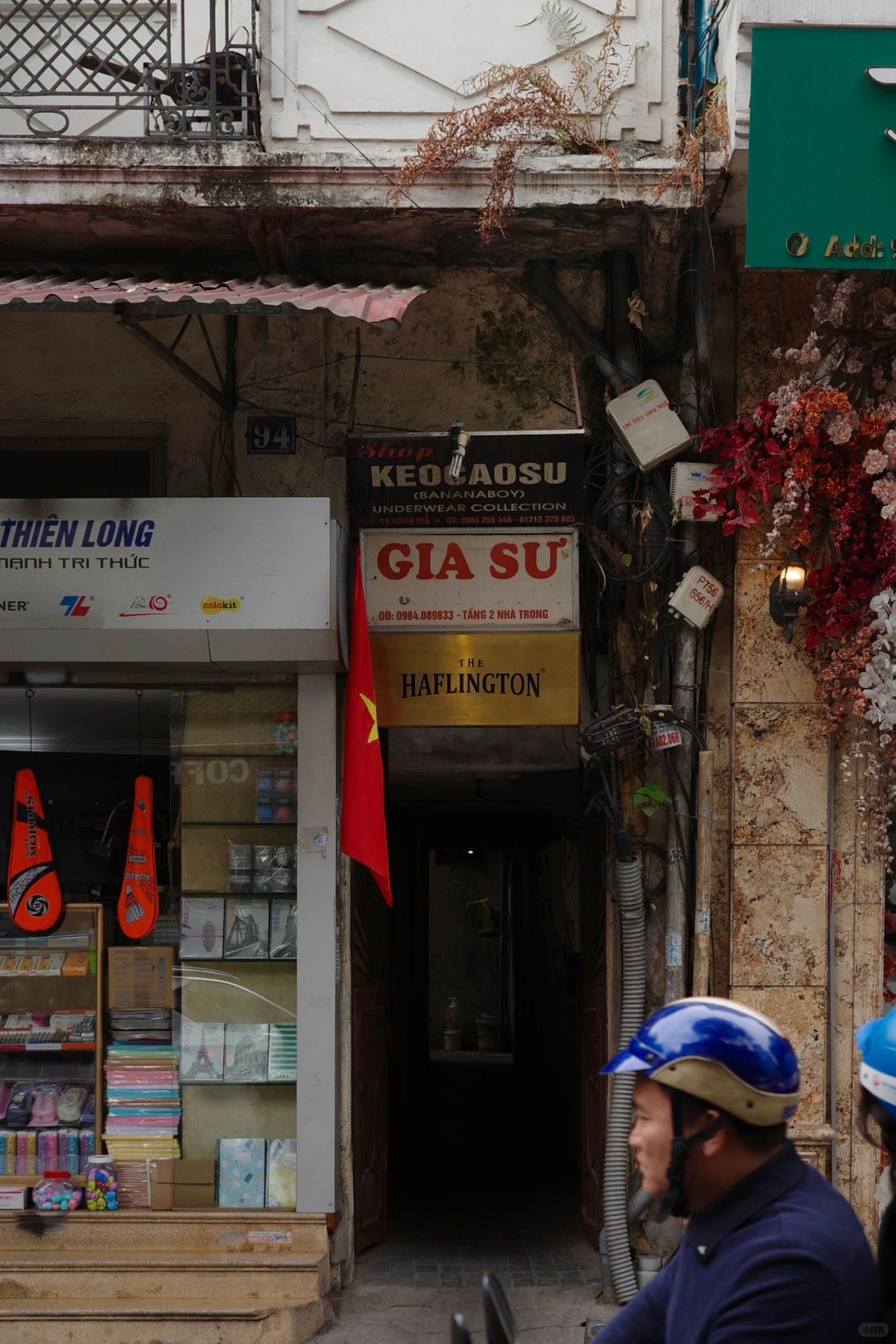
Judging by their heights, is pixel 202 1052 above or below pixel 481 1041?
above

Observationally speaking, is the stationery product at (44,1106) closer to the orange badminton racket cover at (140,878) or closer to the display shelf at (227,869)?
the display shelf at (227,869)

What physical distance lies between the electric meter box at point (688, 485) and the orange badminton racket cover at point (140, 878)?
119 inches

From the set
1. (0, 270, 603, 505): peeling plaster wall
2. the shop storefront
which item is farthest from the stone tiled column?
the shop storefront

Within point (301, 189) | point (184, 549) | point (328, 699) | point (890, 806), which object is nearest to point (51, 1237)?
point (328, 699)

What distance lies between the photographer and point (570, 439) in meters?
7.08

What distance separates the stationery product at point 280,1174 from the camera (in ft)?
22.3

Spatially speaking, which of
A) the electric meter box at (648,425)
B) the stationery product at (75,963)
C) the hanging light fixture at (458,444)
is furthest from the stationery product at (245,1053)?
the electric meter box at (648,425)

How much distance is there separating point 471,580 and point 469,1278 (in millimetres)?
3515

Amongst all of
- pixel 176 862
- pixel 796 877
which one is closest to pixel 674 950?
pixel 796 877

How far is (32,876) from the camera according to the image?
7.12 meters

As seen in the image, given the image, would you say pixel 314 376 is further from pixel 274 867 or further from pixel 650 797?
pixel 650 797

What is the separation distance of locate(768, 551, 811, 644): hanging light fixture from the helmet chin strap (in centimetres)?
451

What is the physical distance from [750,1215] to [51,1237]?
5202mm

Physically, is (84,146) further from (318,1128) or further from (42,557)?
(318,1128)
